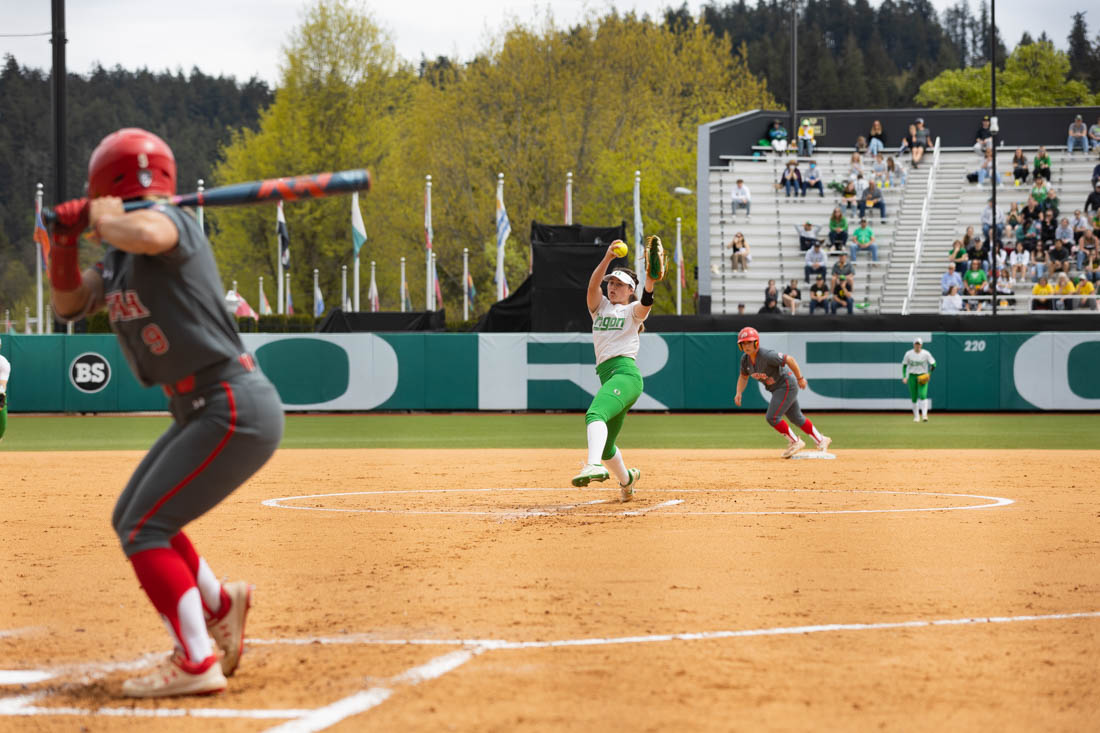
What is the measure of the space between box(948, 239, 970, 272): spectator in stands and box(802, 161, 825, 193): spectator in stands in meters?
6.61

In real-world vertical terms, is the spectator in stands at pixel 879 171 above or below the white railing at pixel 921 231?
above

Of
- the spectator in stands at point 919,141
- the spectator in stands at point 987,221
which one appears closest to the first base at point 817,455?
the spectator in stands at point 987,221

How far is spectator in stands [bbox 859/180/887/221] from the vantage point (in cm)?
4250

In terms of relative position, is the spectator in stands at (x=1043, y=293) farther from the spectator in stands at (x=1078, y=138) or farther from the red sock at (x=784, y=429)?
the red sock at (x=784, y=429)

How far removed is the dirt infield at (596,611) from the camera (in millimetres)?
4934

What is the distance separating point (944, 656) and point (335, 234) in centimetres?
6919

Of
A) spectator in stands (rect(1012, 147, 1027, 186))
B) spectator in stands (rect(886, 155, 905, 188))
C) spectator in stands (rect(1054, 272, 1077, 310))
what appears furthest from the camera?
spectator in stands (rect(886, 155, 905, 188))

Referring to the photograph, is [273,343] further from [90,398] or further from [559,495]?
[559,495]

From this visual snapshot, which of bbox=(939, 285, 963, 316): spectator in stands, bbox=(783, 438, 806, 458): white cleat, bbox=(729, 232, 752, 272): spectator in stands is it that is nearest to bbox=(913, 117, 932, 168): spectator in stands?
bbox=(729, 232, 752, 272): spectator in stands

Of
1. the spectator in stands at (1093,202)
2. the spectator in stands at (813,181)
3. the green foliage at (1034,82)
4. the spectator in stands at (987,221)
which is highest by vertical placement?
the green foliage at (1034,82)

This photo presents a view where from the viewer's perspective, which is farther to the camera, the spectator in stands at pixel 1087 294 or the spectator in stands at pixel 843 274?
the spectator in stands at pixel 843 274

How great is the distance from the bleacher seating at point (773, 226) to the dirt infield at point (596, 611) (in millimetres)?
26752

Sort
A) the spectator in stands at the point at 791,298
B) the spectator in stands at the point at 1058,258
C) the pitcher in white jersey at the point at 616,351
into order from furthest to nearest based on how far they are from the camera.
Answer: the spectator in stands at the point at 1058,258 < the spectator in stands at the point at 791,298 < the pitcher in white jersey at the point at 616,351

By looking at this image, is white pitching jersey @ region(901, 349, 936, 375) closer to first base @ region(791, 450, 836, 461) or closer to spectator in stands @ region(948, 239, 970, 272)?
spectator in stands @ region(948, 239, 970, 272)
